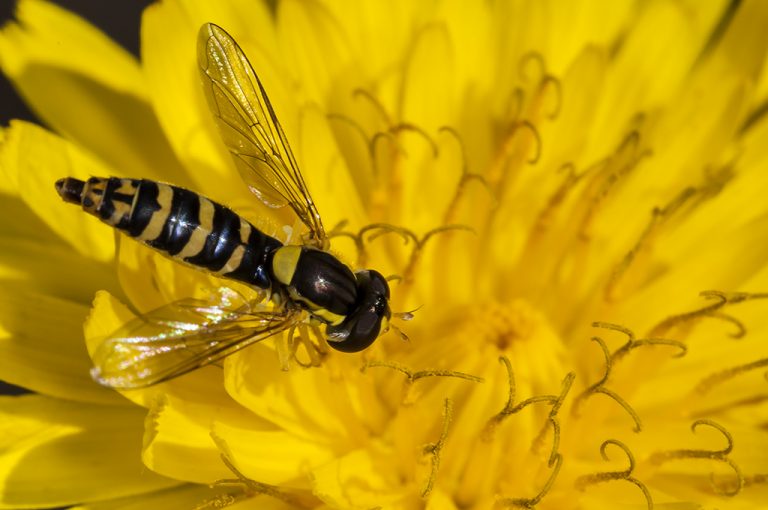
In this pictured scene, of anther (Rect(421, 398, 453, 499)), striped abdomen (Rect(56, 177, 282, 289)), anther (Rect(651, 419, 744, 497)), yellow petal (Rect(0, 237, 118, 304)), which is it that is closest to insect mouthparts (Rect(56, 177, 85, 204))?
striped abdomen (Rect(56, 177, 282, 289))

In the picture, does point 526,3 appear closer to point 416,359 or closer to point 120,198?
point 416,359

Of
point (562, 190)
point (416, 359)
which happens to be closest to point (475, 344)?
point (416, 359)

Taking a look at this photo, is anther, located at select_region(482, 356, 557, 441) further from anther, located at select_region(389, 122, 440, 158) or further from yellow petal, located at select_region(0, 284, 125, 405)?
yellow petal, located at select_region(0, 284, 125, 405)

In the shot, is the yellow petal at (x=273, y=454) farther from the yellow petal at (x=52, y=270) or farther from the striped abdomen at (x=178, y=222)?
the yellow petal at (x=52, y=270)

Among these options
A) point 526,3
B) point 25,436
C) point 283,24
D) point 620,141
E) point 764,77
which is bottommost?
point 25,436

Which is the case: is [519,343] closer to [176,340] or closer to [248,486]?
[248,486]

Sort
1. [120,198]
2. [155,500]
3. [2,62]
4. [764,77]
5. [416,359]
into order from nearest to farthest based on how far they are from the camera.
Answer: [120,198] → [155,500] → [416,359] → [2,62] → [764,77]

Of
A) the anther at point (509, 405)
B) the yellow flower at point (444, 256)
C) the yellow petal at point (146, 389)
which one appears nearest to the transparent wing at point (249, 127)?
the yellow flower at point (444, 256)

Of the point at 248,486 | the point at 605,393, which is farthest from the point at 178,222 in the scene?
the point at 605,393
